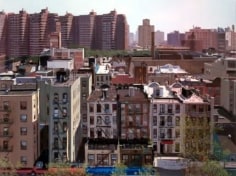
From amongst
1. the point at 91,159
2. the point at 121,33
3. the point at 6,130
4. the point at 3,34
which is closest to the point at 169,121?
the point at 91,159

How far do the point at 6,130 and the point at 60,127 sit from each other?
0.47m

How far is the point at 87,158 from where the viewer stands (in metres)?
4.16

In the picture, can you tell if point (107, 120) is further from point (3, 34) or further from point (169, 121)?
point (3, 34)

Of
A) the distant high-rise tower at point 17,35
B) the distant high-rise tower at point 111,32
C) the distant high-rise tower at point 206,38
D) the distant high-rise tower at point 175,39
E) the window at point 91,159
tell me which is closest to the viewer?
the window at point 91,159

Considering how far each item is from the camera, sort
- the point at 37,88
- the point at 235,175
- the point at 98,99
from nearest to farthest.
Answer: the point at 235,175 < the point at 37,88 < the point at 98,99

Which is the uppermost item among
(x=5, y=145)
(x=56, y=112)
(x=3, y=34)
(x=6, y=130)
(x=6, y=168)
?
(x=3, y=34)

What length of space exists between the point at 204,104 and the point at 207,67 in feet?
12.5

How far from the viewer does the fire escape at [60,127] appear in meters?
4.31

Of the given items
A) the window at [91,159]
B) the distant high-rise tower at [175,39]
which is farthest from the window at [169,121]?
the distant high-rise tower at [175,39]

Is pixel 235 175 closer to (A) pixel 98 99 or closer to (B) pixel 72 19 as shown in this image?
(A) pixel 98 99

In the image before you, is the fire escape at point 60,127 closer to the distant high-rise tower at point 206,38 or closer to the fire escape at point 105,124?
the fire escape at point 105,124

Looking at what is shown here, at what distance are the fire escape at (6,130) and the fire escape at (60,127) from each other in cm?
39

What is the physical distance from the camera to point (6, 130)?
165 inches

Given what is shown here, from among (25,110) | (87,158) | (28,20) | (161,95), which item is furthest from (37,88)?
(28,20)
